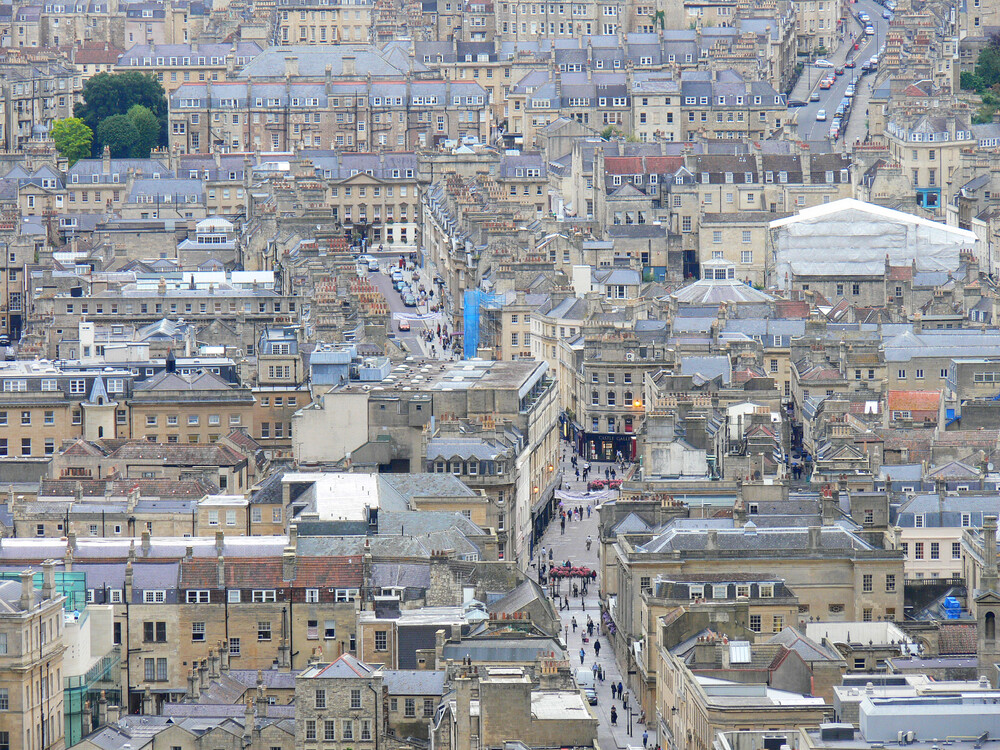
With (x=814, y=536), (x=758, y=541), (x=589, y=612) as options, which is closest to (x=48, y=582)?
(x=758, y=541)

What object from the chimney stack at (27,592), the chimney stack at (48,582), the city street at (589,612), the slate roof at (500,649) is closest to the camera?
the chimney stack at (27,592)

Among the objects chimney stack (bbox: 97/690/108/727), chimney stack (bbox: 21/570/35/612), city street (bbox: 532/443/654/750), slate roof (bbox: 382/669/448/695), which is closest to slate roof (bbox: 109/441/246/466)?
city street (bbox: 532/443/654/750)

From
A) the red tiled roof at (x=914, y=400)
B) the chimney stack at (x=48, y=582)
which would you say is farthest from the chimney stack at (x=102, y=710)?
the red tiled roof at (x=914, y=400)

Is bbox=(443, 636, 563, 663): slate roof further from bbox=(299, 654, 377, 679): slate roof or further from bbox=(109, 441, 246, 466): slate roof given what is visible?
bbox=(109, 441, 246, 466): slate roof

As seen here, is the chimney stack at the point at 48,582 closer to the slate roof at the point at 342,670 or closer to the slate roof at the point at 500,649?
the slate roof at the point at 342,670

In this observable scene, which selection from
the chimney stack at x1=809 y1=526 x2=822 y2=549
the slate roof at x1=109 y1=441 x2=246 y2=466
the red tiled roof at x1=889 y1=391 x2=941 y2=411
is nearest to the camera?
the chimney stack at x1=809 y1=526 x2=822 y2=549

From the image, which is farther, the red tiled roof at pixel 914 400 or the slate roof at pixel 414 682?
the red tiled roof at pixel 914 400

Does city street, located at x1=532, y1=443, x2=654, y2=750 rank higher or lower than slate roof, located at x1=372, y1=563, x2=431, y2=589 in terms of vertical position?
lower
